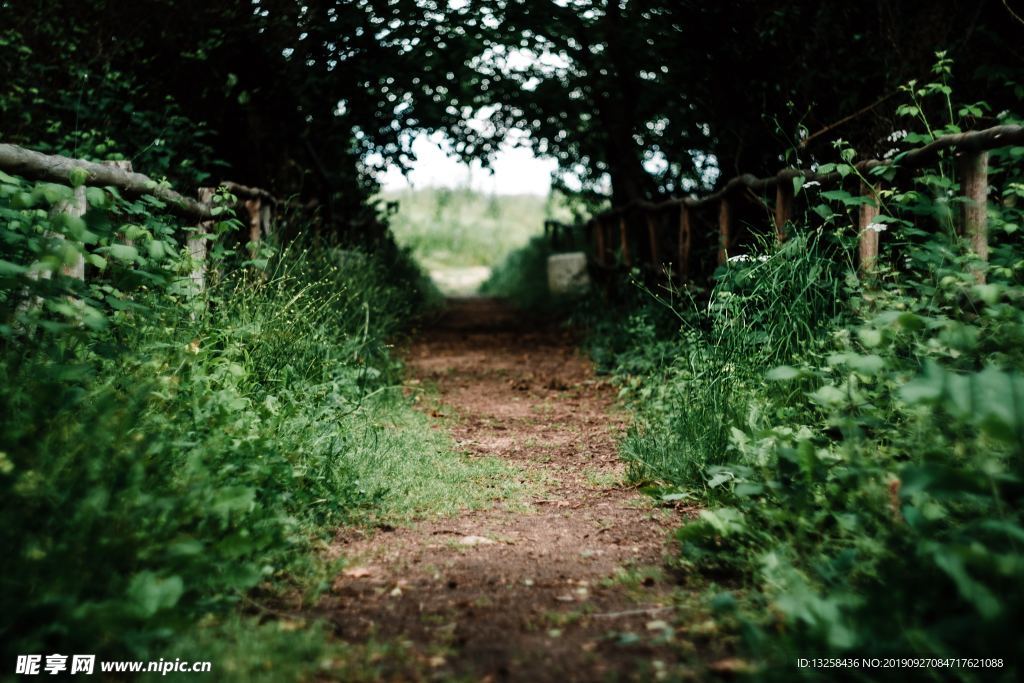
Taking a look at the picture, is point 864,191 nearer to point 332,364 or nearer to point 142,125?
point 332,364

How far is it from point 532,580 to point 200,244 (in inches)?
131

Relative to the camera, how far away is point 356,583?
2.35 metres

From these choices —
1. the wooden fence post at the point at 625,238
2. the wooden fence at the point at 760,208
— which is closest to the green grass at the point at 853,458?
the wooden fence at the point at 760,208

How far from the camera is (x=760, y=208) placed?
5.99 meters

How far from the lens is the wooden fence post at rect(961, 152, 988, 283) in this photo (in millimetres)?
3120

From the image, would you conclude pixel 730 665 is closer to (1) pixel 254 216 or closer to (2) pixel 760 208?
(2) pixel 760 208

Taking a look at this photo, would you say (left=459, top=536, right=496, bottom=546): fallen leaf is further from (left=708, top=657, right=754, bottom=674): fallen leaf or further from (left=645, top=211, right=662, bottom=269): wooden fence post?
(left=645, top=211, right=662, bottom=269): wooden fence post

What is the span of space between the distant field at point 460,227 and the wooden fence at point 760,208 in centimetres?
1113

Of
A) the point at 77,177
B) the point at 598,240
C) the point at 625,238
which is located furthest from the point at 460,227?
the point at 77,177

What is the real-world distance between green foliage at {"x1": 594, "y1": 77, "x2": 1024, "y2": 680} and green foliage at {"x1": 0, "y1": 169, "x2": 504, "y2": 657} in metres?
1.13

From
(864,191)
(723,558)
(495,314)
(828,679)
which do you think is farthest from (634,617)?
(495,314)

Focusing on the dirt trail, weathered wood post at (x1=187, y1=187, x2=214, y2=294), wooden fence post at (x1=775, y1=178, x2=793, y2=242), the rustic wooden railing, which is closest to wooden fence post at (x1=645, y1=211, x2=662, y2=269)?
wooden fence post at (x1=775, y1=178, x2=793, y2=242)

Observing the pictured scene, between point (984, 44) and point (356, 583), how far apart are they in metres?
6.22

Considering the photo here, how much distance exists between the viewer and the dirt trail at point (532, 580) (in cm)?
188
